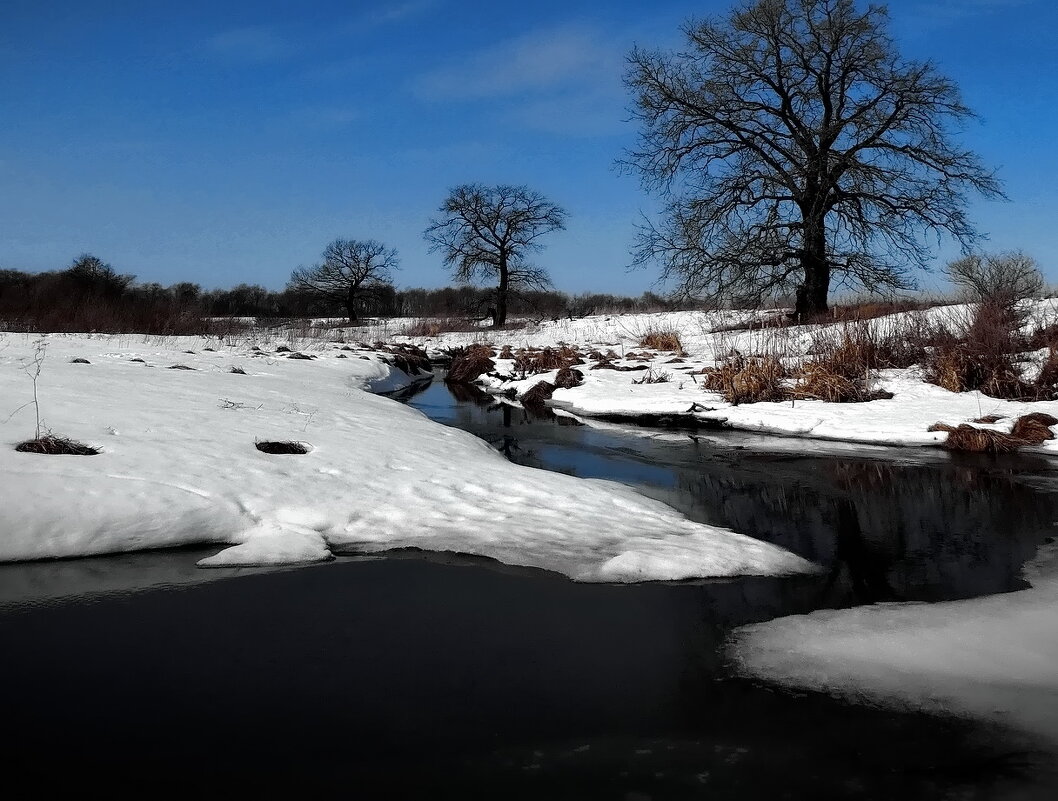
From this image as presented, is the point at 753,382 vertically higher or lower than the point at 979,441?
higher

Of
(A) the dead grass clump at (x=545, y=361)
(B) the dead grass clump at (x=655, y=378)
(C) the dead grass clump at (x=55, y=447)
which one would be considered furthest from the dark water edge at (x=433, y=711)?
(A) the dead grass clump at (x=545, y=361)

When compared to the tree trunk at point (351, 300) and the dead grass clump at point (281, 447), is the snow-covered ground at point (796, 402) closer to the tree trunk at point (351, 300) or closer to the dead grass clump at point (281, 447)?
the dead grass clump at point (281, 447)

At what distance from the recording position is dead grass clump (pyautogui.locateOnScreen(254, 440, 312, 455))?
4.93 metres

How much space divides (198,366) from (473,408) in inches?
157

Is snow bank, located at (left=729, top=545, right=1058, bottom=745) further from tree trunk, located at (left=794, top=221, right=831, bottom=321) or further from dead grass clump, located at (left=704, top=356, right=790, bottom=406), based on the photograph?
tree trunk, located at (left=794, top=221, right=831, bottom=321)

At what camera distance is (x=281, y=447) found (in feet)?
16.5

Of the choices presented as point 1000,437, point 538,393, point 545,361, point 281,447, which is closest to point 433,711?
point 281,447

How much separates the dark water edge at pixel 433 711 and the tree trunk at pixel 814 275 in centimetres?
1578

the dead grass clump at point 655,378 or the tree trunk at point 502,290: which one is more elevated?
the tree trunk at point 502,290

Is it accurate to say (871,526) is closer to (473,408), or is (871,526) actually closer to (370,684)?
(370,684)

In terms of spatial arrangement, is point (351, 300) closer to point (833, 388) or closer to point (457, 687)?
point (833, 388)

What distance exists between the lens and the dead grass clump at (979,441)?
22.2 ft

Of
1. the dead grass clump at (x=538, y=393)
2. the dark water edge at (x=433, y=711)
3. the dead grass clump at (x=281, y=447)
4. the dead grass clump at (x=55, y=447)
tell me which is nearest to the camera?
the dark water edge at (x=433, y=711)

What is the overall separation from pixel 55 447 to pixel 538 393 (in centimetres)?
855
